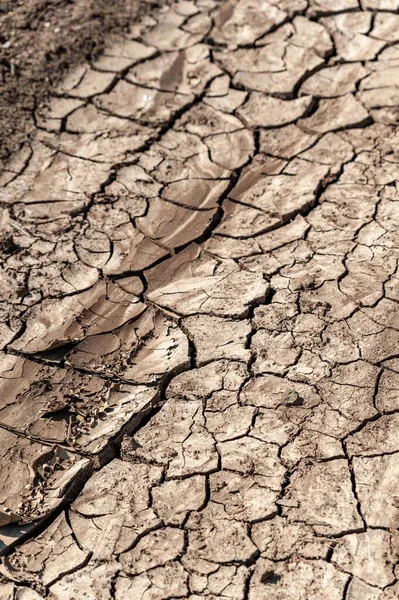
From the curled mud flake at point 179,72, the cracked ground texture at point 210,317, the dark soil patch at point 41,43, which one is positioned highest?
the dark soil patch at point 41,43

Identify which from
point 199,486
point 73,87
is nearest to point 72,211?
point 73,87

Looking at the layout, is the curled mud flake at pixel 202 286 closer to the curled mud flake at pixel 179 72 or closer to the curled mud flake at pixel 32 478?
the curled mud flake at pixel 32 478

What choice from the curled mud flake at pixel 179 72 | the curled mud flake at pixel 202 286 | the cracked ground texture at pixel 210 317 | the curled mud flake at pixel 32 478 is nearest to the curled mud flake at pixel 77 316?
the cracked ground texture at pixel 210 317

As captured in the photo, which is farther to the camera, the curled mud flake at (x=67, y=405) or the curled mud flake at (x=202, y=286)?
the curled mud flake at (x=202, y=286)

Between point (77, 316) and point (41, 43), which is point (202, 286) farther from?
point (41, 43)

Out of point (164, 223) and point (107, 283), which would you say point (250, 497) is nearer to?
point (107, 283)

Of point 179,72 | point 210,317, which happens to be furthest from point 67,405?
point 179,72

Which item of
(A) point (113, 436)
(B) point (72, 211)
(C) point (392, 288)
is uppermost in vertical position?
(B) point (72, 211)

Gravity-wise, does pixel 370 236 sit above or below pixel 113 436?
below
